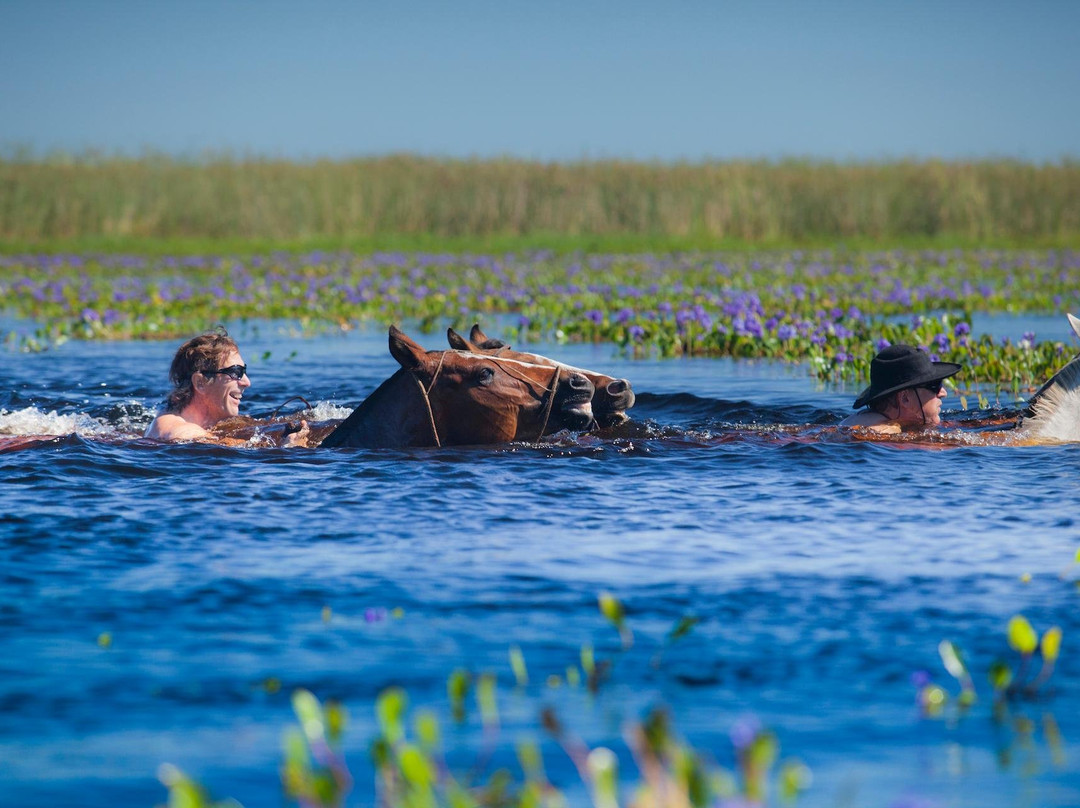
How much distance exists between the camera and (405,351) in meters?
6.94

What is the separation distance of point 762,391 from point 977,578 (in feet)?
20.6

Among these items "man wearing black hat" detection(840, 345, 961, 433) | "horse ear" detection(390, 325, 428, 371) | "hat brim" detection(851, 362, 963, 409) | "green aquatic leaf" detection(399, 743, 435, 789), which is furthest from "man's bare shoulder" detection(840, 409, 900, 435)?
"green aquatic leaf" detection(399, 743, 435, 789)

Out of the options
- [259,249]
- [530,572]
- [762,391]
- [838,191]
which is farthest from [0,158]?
[530,572]

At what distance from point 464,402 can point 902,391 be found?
2654 mm

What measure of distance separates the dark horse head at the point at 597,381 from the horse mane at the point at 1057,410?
238cm

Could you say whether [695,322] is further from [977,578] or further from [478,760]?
[478,760]

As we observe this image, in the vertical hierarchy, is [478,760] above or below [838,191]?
below

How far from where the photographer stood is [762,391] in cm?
1115

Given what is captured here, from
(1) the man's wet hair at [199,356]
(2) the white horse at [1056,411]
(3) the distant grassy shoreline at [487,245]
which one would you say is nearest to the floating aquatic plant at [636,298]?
(2) the white horse at [1056,411]

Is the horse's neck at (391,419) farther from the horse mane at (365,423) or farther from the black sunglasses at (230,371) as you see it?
the black sunglasses at (230,371)

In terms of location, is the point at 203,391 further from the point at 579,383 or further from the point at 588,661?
the point at 588,661

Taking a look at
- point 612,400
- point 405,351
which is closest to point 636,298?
point 612,400

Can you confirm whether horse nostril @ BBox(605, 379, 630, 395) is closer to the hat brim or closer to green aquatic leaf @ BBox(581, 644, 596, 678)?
the hat brim

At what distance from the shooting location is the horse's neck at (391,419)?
7.32 metres
